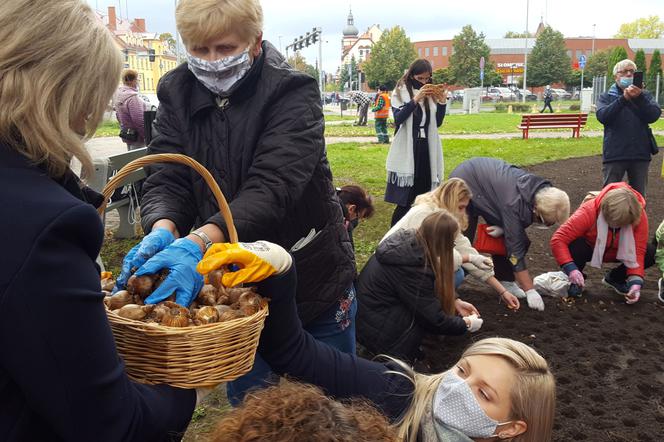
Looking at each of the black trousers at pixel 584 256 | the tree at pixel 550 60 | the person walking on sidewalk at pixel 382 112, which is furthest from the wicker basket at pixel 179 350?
the tree at pixel 550 60

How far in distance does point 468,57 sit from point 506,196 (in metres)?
61.0

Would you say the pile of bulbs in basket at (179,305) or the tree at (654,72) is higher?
the tree at (654,72)

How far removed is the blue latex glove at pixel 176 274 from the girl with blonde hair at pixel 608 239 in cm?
378

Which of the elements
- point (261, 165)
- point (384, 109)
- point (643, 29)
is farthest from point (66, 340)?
point (643, 29)

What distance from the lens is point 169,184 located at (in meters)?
2.13

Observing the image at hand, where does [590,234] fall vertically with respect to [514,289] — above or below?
above

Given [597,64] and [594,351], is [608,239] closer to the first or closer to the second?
[594,351]

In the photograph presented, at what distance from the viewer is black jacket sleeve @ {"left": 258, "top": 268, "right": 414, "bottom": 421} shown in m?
1.55

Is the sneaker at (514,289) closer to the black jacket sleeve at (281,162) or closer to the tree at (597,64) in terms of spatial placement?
the black jacket sleeve at (281,162)

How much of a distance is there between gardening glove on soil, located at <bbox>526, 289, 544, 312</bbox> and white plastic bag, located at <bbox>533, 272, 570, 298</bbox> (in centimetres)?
24

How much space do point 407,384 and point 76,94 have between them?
1.25m

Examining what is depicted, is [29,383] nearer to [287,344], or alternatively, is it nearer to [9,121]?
[9,121]

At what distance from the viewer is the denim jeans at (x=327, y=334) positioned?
2.16 metres

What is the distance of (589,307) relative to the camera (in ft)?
15.4
